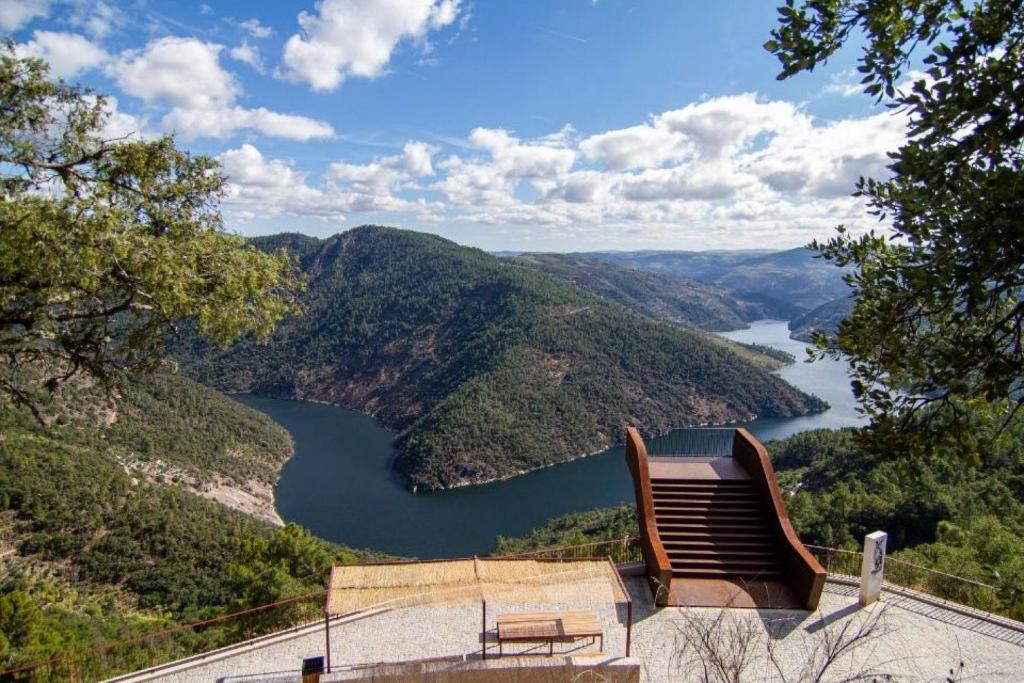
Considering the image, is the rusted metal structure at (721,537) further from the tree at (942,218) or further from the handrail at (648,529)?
the tree at (942,218)

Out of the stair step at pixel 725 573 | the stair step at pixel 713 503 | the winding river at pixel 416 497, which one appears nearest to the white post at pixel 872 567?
the stair step at pixel 725 573

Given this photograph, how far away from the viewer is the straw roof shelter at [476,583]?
344 inches

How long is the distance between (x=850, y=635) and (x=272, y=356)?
14267 centimetres

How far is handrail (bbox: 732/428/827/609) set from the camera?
32.6 ft

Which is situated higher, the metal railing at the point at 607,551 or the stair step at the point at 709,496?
the stair step at the point at 709,496

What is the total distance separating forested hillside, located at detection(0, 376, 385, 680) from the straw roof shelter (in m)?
6.88

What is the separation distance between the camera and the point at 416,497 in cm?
7594

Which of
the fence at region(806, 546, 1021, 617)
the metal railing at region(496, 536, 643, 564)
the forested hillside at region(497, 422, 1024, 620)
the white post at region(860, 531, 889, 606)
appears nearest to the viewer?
the white post at region(860, 531, 889, 606)

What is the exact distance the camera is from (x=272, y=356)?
140 metres

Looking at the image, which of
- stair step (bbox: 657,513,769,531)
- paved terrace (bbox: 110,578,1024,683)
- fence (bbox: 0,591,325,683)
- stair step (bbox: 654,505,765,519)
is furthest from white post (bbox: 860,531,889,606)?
fence (bbox: 0,591,325,683)

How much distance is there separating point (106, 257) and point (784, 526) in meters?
10.8

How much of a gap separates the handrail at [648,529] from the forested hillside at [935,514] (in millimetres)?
3649

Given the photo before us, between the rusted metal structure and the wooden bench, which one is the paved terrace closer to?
the wooden bench

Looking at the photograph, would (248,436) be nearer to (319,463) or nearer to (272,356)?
(319,463)
